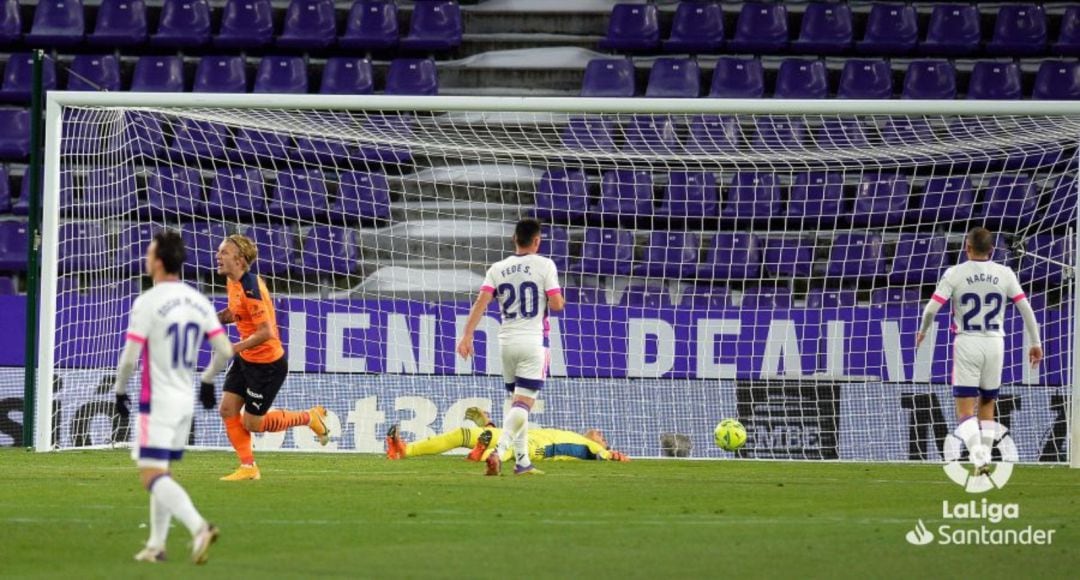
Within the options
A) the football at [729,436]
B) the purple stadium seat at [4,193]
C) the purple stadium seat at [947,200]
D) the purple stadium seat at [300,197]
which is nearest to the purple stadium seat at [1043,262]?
the purple stadium seat at [947,200]

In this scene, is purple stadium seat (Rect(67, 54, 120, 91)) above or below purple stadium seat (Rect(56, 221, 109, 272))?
above

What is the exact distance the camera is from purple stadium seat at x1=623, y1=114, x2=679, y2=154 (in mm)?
18688

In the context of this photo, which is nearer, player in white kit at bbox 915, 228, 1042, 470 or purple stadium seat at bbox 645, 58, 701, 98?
player in white kit at bbox 915, 228, 1042, 470

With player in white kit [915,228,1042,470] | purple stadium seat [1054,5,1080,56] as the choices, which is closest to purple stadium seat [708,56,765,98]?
purple stadium seat [1054,5,1080,56]

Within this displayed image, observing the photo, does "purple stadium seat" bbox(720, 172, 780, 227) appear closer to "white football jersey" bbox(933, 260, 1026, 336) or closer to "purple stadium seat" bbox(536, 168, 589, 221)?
"purple stadium seat" bbox(536, 168, 589, 221)

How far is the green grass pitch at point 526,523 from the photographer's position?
736 centimetres

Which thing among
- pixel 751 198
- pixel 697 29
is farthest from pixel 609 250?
pixel 697 29

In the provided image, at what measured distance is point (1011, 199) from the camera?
1731cm

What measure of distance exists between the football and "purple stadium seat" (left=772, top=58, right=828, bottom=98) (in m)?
6.06

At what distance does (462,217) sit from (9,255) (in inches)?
213

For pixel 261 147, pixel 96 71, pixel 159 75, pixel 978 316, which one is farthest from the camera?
pixel 96 71

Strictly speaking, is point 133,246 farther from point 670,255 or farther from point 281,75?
point 670,255

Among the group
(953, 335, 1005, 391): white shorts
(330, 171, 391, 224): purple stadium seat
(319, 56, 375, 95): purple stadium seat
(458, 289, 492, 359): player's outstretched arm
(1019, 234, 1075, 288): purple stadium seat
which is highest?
(319, 56, 375, 95): purple stadium seat

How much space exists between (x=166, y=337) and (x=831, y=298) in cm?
1102
